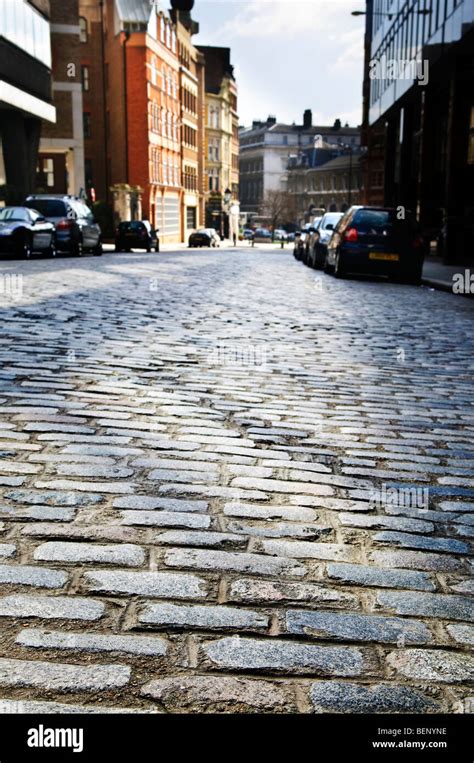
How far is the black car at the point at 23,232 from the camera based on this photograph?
2578 centimetres

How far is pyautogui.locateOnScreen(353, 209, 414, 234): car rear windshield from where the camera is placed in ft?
66.2

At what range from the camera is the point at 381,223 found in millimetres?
20219

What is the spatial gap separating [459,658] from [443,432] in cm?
305

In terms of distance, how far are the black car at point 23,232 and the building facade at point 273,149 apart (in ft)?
406

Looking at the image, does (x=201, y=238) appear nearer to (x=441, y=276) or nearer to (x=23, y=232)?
(x=23, y=232)

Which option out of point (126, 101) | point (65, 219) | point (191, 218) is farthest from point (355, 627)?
point (191, 218)

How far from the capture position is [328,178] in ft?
410

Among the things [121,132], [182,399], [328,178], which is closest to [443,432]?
[182,399]

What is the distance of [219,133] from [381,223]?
88.4 m

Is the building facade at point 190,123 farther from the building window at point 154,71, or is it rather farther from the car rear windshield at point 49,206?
the car rear windshield at point 49,206

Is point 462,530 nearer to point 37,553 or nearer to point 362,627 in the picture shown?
point 362,627

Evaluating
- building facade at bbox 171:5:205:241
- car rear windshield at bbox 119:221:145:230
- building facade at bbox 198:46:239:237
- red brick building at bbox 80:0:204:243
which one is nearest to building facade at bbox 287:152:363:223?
building facade at bbox 198:46:239:237

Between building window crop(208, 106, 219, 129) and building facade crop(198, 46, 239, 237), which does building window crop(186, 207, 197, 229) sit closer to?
building facade crop(198, 46, 239, 237)

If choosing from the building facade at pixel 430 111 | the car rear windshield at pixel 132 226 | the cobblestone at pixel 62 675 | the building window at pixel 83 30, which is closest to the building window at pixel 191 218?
the building window at pixel 83 30
